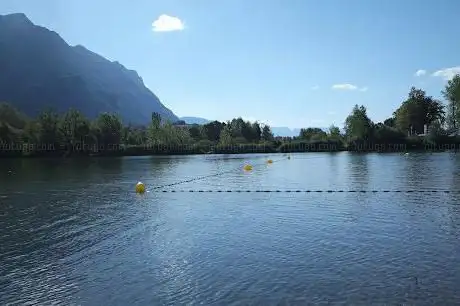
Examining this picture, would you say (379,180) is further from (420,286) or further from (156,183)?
(420,286)

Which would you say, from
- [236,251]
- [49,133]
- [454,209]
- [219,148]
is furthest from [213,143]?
[236,251]

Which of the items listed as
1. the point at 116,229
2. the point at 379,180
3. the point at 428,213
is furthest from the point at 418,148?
the point at 116,229

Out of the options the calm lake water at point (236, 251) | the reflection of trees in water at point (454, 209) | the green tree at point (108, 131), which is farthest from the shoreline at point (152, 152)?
the calm lake water at point (236, 251)

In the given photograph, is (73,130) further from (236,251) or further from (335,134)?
(236,251)

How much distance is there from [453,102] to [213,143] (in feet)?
311

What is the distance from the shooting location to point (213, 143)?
191 meters

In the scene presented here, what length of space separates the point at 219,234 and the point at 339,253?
6499mm

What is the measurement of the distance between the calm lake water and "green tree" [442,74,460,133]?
117095 millimetres

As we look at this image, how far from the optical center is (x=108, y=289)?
1402 cm

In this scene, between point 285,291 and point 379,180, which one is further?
point 379,180

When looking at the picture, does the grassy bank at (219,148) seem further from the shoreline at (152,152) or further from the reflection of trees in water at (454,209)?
the reflection of trees in water at (454,209)

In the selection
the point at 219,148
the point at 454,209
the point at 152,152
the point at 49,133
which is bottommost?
the point at 454,209

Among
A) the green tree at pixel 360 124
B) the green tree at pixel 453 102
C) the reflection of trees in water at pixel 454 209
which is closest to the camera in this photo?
the reflection of trees in water at pixel 454 209

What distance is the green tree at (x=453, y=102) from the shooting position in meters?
136
